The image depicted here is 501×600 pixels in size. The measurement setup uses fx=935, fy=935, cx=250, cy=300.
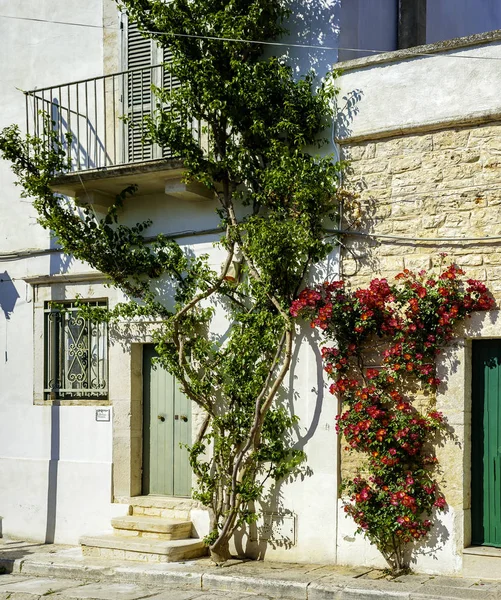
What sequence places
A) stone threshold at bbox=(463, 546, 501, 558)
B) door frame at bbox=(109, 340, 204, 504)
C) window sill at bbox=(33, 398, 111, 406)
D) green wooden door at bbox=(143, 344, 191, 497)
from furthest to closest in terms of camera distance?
1. window sill at bbox=(33, 398, 111, 406)
2. door frame at bbox=(109, 340, 204, 504)
3. green wooden door at bbox=(143, 344, 191, 497)
4. stone threshold at bbox=(463, 546, 501, 558)

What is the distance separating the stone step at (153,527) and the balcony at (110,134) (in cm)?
338

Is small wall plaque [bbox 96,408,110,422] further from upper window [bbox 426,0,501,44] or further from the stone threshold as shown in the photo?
upper window [bbox 426,0,501,44]

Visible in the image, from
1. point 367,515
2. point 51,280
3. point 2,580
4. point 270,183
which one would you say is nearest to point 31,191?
point 51,280

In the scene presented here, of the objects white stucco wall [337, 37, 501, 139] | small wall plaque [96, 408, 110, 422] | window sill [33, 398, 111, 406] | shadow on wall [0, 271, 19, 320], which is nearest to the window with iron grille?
window sill [33, 398, 111, 406]

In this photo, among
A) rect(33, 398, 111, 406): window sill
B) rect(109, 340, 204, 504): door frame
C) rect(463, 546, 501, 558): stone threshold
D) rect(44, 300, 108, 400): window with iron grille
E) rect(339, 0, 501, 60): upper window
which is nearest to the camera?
rect(463, 546, 501, 558): stone threshold

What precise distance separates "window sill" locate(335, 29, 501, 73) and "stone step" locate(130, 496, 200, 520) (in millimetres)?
4678

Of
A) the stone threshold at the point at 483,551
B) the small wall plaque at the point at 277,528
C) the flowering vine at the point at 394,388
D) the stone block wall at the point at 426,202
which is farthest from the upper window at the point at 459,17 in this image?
the stone threshold at the point at 483,551

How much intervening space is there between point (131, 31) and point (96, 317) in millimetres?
3286

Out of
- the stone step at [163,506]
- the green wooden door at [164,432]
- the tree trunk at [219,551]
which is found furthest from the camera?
the green wooden door at [164,432]

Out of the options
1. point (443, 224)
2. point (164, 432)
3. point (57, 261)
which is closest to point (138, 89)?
point (57, 261)

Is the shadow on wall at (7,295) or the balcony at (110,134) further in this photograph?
the shadow on wall at (7,295)

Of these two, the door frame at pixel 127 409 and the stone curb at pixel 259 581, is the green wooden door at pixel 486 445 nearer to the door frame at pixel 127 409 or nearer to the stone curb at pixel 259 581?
the stone curb at pixel 259 581

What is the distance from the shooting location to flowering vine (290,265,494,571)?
27.0 feet

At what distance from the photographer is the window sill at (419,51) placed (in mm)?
8312
